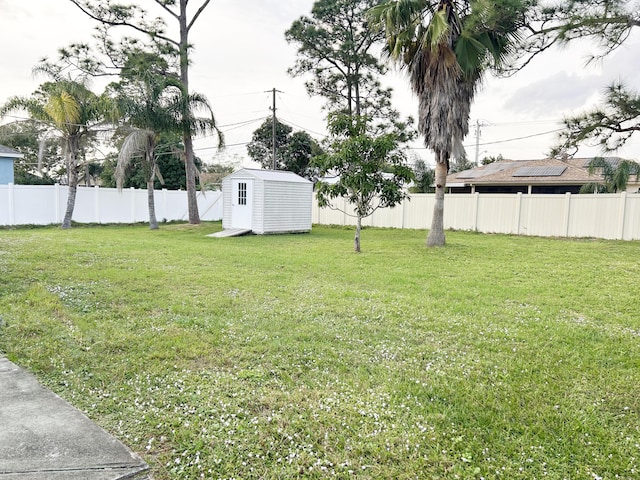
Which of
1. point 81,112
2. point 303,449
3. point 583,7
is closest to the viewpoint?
point 303,449

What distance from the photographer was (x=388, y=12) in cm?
914

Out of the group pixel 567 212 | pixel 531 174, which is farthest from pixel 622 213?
pixel 531 174

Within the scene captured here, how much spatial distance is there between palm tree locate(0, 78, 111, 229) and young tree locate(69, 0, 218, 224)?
315 centimetres

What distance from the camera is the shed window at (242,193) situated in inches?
553

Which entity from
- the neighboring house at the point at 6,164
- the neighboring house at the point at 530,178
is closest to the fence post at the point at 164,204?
the neighboring house at the point at 6,164

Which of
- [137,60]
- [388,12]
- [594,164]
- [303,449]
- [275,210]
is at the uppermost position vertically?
[137,60]

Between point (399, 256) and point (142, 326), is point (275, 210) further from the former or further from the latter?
point (142, 326)

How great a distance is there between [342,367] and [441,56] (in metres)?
8.55

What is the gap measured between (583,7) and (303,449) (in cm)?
735

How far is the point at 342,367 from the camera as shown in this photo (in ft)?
10.5

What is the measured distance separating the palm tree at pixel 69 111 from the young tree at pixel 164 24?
10.3 ft

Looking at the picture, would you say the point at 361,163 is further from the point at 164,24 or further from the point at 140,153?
the point at 164,24

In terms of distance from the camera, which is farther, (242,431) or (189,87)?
(189,87)

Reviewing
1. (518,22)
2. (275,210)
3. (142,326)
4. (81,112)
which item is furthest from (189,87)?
(142,326)
